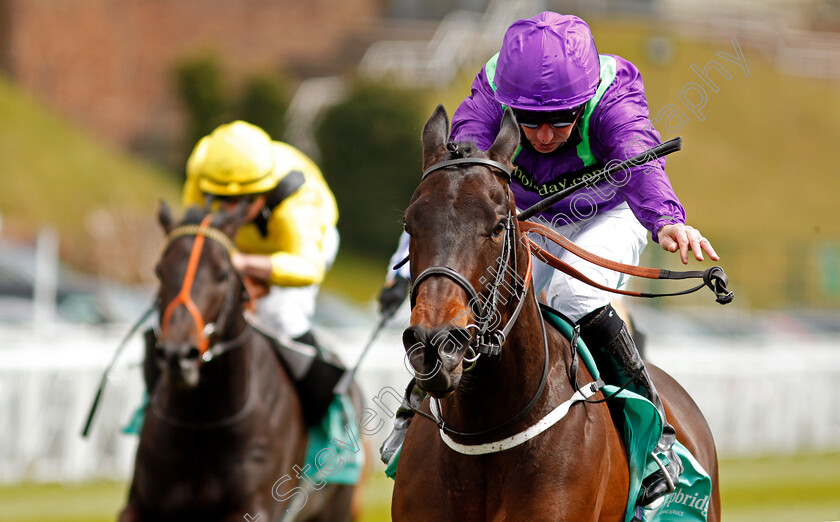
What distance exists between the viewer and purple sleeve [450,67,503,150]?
143 inches

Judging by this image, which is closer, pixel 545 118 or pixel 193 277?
pixel 545 118

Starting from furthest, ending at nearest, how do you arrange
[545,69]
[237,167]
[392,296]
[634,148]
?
[237,167]
[392,296]
[634,148]
[545,69]

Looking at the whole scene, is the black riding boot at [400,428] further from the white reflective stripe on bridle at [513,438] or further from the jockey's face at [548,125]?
the jockey's face at [548,125]

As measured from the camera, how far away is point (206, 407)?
17.3 ft

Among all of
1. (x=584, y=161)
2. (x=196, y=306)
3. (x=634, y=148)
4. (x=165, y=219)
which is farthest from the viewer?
(x=165, y=219)

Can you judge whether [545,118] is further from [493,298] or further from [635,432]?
[635,432]

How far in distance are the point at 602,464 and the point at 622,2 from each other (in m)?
39.8

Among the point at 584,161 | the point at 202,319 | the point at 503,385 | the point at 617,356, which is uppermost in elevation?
the point at 584,161

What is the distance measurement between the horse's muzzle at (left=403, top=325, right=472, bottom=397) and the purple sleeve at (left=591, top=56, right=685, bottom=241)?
977mm

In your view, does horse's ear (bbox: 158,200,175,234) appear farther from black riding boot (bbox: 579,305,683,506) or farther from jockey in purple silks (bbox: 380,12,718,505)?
black riding boot (bbox: 579,305,683,506)

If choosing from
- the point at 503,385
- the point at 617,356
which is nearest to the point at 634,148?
the point at 617,356

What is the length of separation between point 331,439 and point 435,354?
335 centimetres

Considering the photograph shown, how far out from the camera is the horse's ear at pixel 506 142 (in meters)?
3.13

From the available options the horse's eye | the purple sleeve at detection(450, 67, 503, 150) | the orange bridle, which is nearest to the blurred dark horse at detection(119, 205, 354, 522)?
the orange bridle
